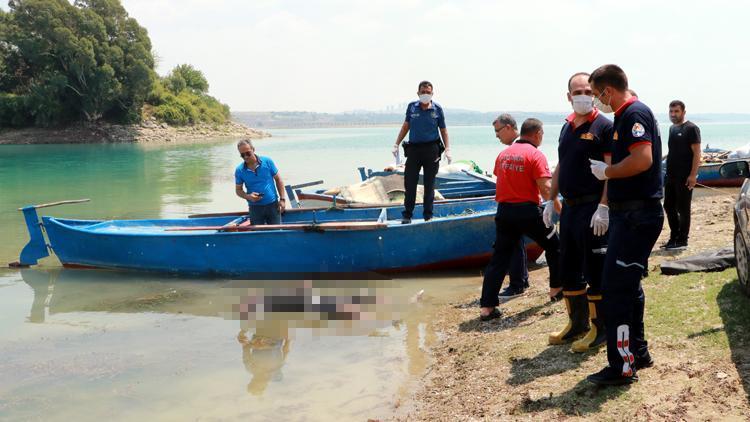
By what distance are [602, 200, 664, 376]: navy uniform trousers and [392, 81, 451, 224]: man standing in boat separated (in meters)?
A: 4.85

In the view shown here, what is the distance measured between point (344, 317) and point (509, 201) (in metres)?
2.37

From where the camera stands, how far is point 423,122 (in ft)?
28.0

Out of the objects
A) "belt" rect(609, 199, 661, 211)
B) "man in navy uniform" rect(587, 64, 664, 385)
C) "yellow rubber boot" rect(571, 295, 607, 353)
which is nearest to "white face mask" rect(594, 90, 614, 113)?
"man in navy uniform" rect(587, 64, 664, 385)

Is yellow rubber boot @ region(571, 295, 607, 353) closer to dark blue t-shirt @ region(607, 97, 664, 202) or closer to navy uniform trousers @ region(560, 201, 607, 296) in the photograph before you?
navy uniform trousers @ region(560, 201, 607, 296)

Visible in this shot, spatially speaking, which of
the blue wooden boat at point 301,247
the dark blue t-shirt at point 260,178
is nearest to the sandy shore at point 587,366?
the blue wooden boat at point 301,247

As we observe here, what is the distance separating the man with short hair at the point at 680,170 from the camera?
7.62 m

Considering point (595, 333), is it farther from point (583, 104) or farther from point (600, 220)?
point (583, 104)

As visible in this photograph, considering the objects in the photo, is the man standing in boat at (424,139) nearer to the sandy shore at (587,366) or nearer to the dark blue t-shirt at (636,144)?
the sandy shore at (587,366)

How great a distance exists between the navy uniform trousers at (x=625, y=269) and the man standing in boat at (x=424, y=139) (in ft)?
15.9

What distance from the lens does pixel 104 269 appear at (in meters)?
9.62

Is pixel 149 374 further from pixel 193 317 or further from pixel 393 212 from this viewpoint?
pixel 393 212

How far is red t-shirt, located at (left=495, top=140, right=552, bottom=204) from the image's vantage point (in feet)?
18.4

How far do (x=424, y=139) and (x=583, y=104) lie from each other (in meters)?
4.17

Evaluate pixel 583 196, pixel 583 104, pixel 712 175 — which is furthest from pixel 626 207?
pixel 712 175
